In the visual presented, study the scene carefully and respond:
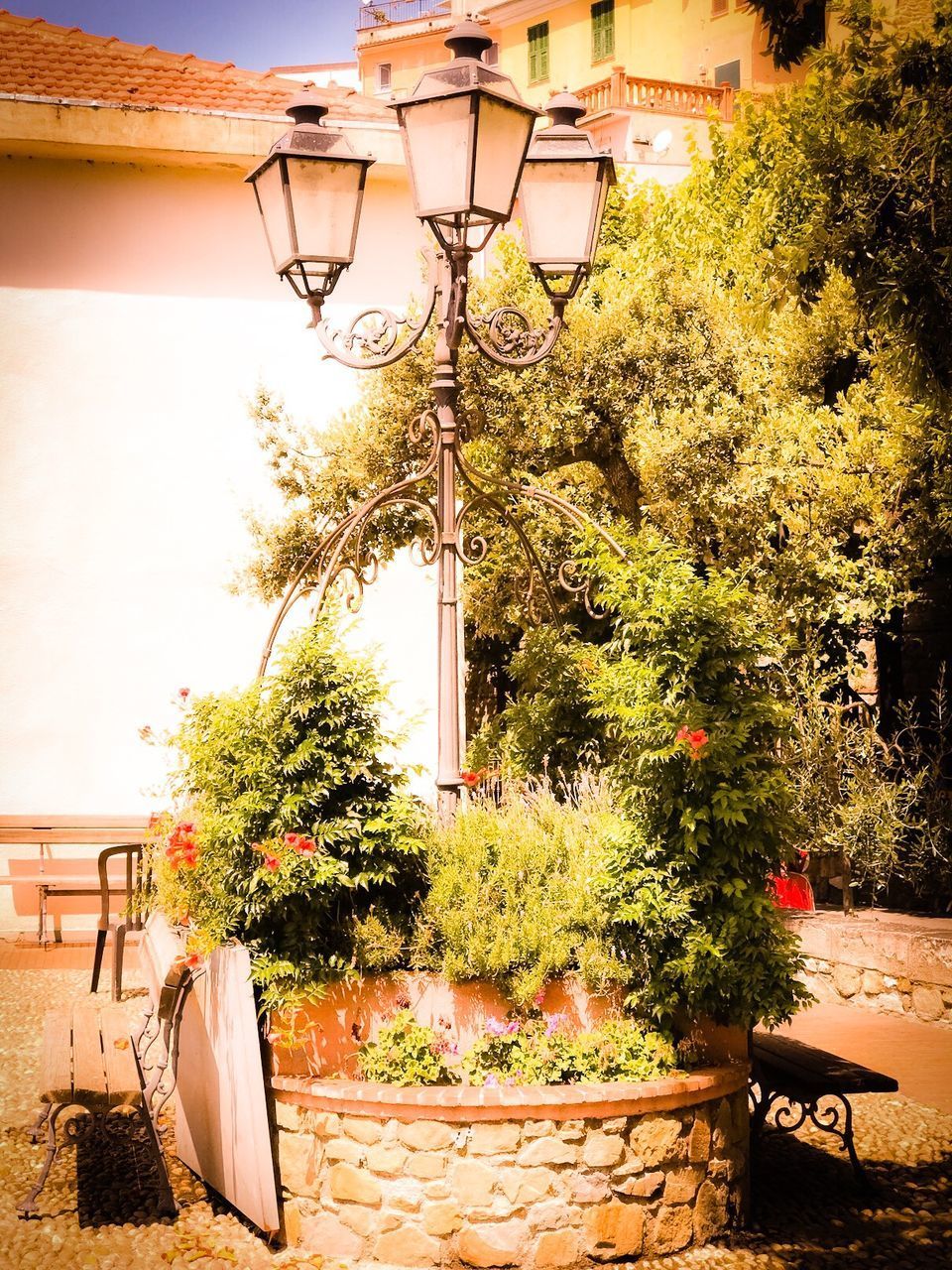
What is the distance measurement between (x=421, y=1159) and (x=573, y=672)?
3.00 meters

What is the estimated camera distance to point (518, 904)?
451cm

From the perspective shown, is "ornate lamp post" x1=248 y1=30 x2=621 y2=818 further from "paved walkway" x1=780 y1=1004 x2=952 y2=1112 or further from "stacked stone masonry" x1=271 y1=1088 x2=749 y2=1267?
"paved walkway" x1=780 y1=1004 x2=952 y2=1112

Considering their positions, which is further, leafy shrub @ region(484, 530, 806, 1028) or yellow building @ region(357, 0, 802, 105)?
yellow building @ region(357, 0, 802, 105)

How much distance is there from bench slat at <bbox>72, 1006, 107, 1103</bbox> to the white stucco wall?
360 cm

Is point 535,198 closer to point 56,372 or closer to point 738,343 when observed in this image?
point 738,343

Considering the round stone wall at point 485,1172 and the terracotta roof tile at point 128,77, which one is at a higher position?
the terracotta roof tile at point 128,77

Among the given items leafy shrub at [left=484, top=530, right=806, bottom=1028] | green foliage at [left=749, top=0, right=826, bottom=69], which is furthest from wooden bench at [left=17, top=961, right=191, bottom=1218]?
green foliage at [left=749, top=0, right=826, bottom=69]

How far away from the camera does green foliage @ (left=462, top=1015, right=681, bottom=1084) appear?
418 cm

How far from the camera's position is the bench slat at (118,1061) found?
4352mm

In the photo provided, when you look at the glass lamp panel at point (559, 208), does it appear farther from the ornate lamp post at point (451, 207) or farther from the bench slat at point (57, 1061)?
the bench slat at point (57, 1061)

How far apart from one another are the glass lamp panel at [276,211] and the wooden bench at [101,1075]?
9.93 feet

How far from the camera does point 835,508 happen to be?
32.8ft

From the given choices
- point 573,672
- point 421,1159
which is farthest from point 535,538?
point 421,1159

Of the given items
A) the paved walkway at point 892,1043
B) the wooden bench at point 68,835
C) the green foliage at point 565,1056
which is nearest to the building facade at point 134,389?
the wooden bench at point 68,835
